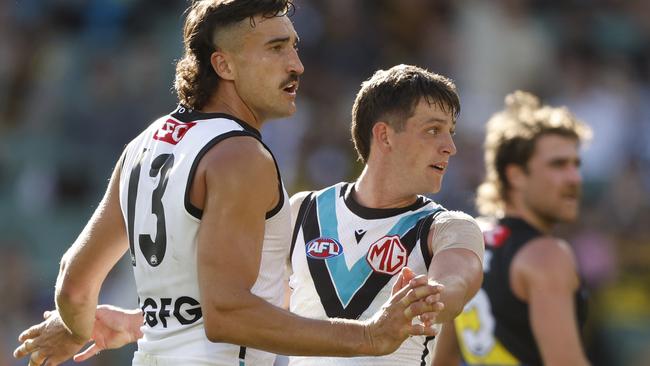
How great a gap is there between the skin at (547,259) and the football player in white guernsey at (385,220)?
1.60m

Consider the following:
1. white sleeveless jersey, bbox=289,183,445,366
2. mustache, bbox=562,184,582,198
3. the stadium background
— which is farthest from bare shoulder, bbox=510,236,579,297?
the stadium background

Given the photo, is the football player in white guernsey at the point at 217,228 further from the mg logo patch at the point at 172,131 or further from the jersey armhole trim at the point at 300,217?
the jersey armhole trim at the point at 300,217

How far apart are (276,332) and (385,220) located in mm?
1061

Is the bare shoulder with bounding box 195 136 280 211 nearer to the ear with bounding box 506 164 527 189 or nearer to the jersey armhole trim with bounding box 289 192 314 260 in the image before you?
the jersey armhole trim with bounding box 289 192 314 260

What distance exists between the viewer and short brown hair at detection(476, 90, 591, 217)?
709 centimetres

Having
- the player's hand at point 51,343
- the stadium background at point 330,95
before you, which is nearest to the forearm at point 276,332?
the player's hand at point 51,343

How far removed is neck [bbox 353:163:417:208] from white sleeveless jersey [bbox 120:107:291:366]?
63cm

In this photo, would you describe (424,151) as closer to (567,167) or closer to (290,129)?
(567,167)

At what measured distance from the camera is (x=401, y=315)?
13.1ft

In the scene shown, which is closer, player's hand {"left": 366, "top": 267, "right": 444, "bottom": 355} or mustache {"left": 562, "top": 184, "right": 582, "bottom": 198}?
player's hand {"left": 366, "top": 267, "right": 444, "bottom": 355}

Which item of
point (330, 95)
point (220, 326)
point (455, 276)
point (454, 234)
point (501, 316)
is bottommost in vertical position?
point (501, 316)

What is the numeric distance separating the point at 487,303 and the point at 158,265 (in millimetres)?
2793

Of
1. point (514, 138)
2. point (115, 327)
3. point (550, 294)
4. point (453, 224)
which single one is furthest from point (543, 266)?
point (115, 327)

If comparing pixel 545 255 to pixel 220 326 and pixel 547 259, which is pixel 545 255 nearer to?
pixel 547 259
